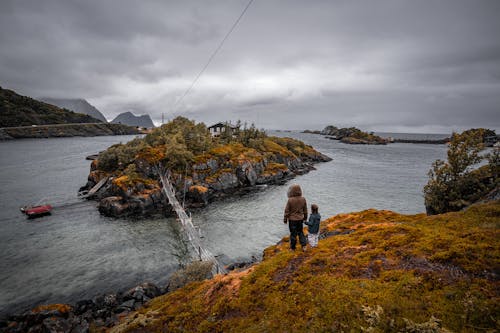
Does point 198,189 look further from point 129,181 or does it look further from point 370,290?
point 370,290

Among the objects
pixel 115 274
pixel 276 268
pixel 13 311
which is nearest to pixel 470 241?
pixel 276 268

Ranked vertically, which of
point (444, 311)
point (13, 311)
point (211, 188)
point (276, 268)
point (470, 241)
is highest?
point (470, 241)

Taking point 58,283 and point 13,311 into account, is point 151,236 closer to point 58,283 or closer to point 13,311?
point 58,283

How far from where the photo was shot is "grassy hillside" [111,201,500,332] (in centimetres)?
668

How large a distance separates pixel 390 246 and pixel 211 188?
164ft

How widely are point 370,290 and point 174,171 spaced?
178 ft

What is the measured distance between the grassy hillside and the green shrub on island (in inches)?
409

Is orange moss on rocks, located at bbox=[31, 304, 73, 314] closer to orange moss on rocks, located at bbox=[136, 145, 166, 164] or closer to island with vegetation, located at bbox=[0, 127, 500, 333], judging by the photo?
island with vegetation, located at bbox=[0, 127, 500, 333]

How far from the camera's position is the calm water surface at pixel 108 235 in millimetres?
24047

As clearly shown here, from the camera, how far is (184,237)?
113 feet

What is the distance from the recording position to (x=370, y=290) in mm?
8086

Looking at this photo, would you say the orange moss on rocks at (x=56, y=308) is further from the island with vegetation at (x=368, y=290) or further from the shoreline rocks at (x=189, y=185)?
the shoreline rocks at (x=189, y=185)

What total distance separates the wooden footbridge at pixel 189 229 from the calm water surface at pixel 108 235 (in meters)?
1.77

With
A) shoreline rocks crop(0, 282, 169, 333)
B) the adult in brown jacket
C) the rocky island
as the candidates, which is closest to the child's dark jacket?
the adult in brown jacket
